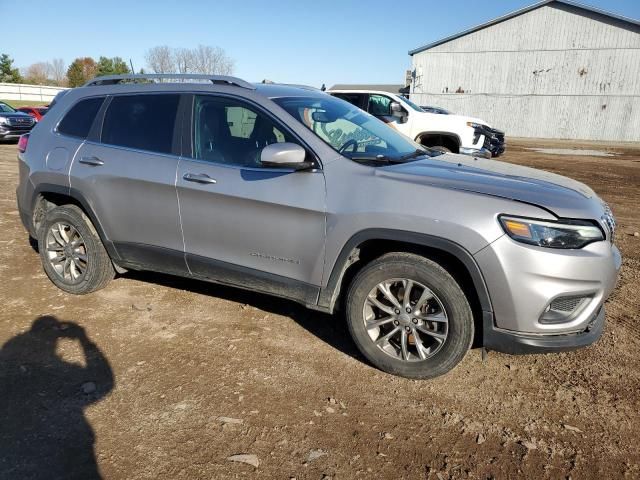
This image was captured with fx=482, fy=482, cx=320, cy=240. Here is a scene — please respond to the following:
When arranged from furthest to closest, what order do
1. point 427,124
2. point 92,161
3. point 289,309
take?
point 427,124 → point 289,309 → point 92,161

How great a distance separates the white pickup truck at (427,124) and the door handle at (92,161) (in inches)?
308

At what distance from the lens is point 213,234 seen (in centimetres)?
357

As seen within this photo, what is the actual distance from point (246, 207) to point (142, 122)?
4.24 ft

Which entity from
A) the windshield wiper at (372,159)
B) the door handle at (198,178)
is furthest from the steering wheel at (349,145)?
the door handle at (198,178)

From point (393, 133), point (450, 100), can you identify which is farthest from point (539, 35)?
point (393, 133)

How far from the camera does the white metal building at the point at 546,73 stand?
3083cm

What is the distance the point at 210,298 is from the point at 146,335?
0.78m

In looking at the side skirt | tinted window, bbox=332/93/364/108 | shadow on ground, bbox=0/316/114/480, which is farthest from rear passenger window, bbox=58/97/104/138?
tinted window, bbox=332/93/364/108

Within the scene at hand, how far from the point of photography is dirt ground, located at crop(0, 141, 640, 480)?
2.45m

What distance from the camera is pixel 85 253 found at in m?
4.32

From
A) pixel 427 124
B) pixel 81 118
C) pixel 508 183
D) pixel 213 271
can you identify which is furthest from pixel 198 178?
pixel 427 124

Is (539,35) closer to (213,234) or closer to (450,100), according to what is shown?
(450,100)

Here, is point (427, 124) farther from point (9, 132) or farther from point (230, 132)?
point (9, 132)

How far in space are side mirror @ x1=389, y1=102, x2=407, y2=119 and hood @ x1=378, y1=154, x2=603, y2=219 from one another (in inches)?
299
